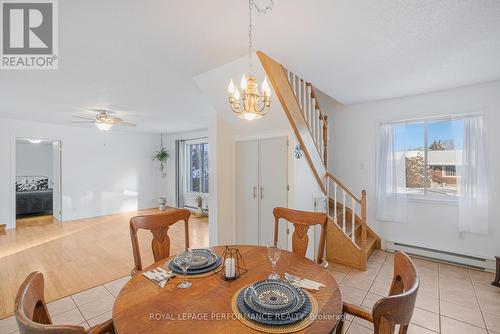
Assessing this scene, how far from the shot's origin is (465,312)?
2191 mm

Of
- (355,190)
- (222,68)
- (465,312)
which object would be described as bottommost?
(465,312)

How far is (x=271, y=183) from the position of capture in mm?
3137

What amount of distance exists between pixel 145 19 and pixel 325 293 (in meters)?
2.17

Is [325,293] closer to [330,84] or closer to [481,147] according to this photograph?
[330,84]

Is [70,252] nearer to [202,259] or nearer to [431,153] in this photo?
[202,259]

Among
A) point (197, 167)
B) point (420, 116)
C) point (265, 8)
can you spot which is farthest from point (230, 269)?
point (197, 167)

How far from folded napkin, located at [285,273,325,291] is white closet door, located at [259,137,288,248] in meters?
1.75

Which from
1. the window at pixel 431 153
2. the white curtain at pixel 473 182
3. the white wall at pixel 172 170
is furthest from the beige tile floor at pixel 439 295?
the white wall at pixel 172 170

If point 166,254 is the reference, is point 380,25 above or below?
above

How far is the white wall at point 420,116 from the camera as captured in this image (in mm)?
2992

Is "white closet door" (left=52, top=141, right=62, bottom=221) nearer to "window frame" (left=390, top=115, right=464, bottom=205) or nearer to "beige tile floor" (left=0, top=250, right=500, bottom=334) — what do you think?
"beige tile floor" (left=0, top=250, right=500, bottom=334)

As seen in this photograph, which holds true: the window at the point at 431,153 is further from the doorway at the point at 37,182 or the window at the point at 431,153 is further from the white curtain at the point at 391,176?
the doorway at the point at 37,182

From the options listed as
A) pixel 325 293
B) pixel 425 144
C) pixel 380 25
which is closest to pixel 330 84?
pixel 380 25

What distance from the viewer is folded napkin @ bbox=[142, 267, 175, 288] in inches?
47.7
